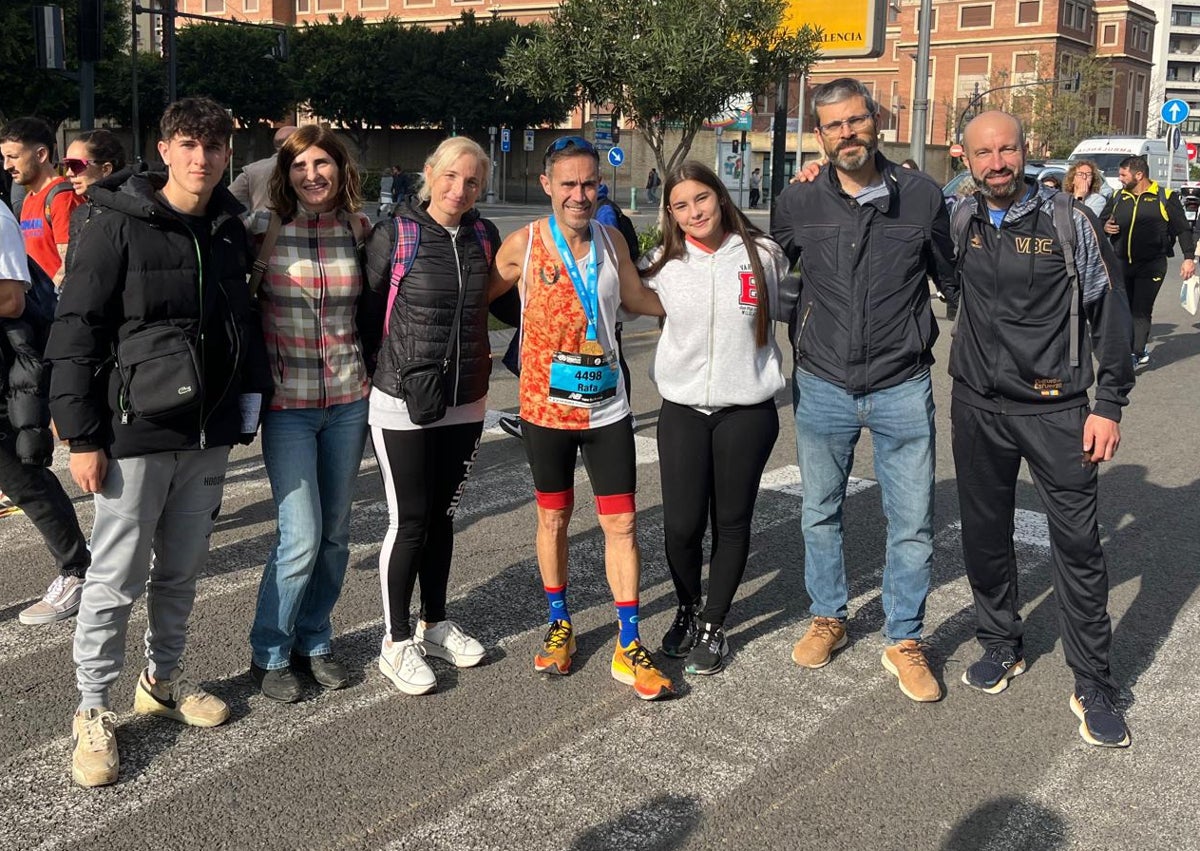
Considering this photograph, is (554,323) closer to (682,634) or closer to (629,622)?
A: (629,622)

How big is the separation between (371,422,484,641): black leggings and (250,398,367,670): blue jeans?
0.13 m

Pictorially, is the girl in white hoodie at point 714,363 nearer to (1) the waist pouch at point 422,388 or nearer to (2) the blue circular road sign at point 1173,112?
(1) the waist pouch at point 422,388

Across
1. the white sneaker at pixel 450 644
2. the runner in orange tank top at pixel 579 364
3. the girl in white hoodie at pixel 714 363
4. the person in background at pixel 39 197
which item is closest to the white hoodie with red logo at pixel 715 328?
the girl in white hoodie at pixel 714 363

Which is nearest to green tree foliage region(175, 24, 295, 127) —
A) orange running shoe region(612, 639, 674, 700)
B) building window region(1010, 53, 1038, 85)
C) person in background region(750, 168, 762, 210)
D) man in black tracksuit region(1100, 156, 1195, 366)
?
person in background region(750, 168, 762, 210)

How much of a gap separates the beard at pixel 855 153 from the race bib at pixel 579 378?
103cm

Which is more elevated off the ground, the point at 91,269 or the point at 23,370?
the point at 91,269

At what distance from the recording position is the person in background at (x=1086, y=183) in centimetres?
1245

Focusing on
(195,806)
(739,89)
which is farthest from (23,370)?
(739,89)

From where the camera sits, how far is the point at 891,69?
8388 cm

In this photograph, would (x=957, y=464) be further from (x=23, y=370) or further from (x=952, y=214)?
(x=23, y=370)

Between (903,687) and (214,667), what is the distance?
2442 millimetres

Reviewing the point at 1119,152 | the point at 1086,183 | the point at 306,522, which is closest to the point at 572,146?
the point at 306,522

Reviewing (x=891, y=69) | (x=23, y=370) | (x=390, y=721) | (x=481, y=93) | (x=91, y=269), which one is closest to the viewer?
(x=91, y=269)

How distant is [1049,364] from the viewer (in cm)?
395
